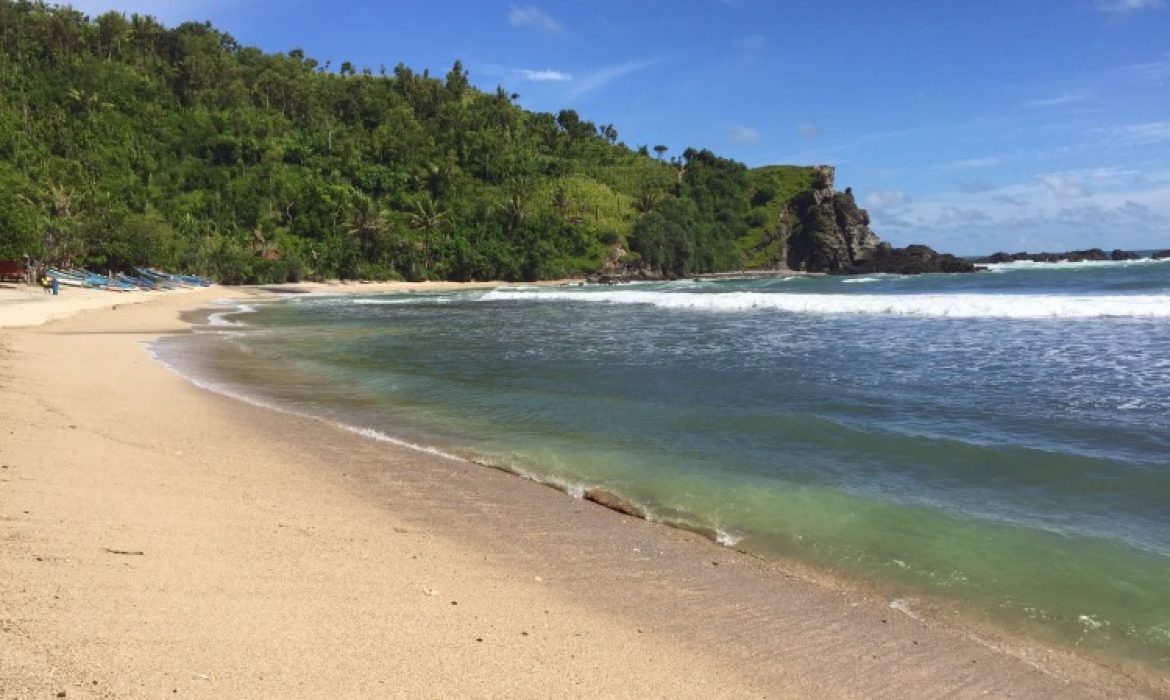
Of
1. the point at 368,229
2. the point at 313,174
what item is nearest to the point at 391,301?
the point at 368,229

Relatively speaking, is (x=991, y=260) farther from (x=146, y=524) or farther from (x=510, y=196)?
(x=146, y=524)

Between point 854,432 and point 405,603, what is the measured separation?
7650 mm

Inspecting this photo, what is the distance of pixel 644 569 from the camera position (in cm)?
562

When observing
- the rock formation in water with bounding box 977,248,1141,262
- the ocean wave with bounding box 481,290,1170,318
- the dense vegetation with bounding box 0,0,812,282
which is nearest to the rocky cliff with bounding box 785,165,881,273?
the dense vegetation with bounding box 0,0,812,282

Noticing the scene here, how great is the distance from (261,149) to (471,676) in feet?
332

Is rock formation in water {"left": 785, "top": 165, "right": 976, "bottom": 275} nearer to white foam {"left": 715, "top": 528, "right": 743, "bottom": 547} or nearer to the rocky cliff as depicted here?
the rocky cliff

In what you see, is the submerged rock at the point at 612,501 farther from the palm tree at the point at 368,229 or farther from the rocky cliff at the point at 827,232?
the rocky cliff at the point at 827,232

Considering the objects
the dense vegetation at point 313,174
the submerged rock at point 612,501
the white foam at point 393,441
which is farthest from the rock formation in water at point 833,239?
the submerged rock at point 612,501

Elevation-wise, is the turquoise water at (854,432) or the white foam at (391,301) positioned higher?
the white foam at (391,301)

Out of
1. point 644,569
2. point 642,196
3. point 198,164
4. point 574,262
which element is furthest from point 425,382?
point 642,196

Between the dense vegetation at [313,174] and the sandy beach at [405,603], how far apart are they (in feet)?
198

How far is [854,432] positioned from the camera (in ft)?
33.5

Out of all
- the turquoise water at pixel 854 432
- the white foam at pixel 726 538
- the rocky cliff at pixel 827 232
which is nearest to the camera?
the turquoise water at pixel 854 432

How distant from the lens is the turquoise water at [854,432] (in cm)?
582
